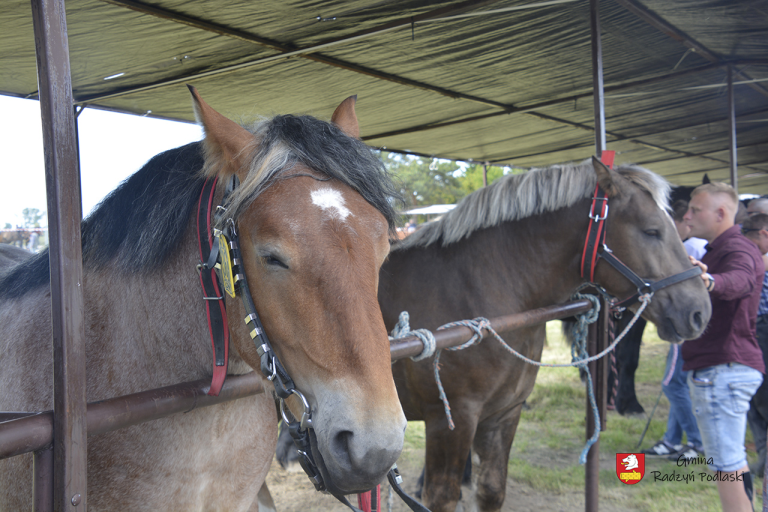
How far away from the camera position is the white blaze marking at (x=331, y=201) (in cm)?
115

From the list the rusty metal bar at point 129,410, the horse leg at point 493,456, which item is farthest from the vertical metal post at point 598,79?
the rusty metal bar at point 129,410

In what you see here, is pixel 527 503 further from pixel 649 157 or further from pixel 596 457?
pixel 649 157

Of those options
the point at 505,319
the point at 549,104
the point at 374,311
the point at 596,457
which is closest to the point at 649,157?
the point at 549,104

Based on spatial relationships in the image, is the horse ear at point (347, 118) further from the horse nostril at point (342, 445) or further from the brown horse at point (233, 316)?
the horse nostril at point (342, 445)

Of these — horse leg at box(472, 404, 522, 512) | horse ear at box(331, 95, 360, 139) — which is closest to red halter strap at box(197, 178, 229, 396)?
horse ear at box(331, 95, 360, 139)

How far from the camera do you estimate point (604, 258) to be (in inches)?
103

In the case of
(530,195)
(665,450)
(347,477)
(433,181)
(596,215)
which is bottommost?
(665,450)

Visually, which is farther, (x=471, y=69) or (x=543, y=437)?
(x=543, y=437)

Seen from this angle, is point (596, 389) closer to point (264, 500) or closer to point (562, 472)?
point (562, 472)

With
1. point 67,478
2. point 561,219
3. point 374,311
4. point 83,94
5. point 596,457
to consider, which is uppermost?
point 83,94

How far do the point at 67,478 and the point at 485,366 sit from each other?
2.04 m

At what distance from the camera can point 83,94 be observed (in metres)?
4.08

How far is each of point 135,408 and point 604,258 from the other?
93.2 inches

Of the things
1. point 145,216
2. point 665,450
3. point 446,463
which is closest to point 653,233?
point 446,463
